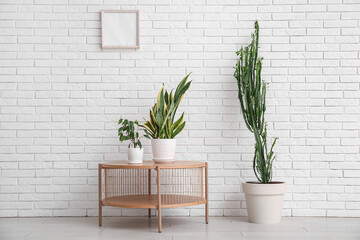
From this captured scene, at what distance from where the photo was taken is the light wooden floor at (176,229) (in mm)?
2891

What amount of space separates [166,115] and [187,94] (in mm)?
437

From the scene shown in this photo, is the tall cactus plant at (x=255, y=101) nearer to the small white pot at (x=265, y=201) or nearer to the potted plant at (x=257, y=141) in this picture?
the potted plant at (x=257, y=141)

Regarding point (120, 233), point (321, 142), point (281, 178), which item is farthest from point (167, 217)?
point (321, 142)

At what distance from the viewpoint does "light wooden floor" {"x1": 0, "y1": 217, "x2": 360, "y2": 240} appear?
2891 millimetres

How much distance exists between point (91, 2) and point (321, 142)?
2.27 metres

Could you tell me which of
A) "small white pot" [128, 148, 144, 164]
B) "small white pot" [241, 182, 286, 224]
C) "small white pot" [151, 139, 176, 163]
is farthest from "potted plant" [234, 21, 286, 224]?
"small white pot" [128, 148, 144, 164]

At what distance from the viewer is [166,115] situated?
3.30 meters

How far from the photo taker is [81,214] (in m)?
3.62

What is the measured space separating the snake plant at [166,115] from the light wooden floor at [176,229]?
0.70 metres

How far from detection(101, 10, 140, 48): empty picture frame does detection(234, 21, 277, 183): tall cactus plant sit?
2.93ft

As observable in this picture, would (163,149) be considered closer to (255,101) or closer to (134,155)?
(134,155)

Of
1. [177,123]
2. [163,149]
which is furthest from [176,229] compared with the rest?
[177,123]

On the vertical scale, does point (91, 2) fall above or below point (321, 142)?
above

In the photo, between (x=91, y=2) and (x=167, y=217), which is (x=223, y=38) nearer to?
(x=91, y=2)
